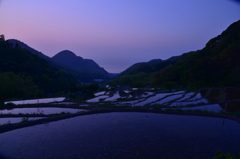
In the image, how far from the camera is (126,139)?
18.3 ft

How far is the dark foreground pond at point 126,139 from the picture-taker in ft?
15.1

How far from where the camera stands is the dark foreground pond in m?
4.59

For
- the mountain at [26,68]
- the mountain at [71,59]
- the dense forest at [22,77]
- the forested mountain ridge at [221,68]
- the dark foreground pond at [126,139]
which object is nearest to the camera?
the dark foreground pond at [126,139]

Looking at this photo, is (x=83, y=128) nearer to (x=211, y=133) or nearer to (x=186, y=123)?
(x=186, y=123)

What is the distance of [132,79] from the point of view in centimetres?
4581

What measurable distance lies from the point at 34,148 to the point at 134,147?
10.6 feet

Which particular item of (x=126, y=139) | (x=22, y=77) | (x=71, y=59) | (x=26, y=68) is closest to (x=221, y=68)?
(x=126, y=139)

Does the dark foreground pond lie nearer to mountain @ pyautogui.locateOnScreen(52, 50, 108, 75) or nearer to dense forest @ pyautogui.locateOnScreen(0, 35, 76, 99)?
dense forest @ pyautogui.locateOnScreen(0, 35, 76, 99)

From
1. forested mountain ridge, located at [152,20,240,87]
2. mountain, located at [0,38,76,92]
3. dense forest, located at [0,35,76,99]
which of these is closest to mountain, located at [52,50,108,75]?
dense forest, located at [0,35,76,99]

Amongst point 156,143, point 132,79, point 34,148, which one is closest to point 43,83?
point 132,79

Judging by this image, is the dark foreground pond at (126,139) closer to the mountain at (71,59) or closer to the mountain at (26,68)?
the mountain at (26,68)

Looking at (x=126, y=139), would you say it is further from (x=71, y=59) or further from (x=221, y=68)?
(x=71, y=59)

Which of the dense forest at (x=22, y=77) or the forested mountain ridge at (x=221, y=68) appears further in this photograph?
the forested mountain ridge at (x=221, y=68)

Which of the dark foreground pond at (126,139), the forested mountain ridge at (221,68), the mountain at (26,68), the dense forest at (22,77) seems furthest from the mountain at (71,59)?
the dark foreground pond at (126,139)
